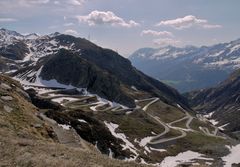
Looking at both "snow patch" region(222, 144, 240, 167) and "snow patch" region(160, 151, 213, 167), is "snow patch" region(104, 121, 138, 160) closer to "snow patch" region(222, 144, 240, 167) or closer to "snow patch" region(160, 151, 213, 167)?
"snow patch" region(160, 151, 213, 167)

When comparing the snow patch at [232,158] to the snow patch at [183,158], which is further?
the snow patch at [232,158]

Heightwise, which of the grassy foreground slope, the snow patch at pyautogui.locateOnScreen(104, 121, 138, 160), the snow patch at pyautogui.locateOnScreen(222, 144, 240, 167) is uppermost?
the grassy foreground slope

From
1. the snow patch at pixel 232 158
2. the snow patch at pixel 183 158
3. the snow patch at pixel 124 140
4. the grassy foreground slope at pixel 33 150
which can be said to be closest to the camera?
the grassy foreground slope at pixel 33 150

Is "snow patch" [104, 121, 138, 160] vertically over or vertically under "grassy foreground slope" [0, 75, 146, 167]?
under

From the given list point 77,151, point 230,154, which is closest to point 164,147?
point 230,154

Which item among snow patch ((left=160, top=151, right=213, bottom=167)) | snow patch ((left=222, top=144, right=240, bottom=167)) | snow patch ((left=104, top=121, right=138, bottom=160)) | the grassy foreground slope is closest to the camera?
the grassy foreground slope

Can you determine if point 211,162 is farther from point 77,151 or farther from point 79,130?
point 77,151

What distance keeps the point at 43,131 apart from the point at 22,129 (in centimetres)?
446

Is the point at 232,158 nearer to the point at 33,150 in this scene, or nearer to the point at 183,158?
the point at 183,158

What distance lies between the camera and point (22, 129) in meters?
46.5

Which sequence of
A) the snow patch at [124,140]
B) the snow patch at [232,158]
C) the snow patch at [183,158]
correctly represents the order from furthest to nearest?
1. the snow patch at [232,158]
2. the snow patch at [183,158]
3. the snow patch at [124,140]

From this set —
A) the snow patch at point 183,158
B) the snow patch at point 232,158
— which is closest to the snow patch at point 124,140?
the snow patch at point 183,158

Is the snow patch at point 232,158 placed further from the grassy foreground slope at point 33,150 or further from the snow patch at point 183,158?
the grassy foreground slope at point 33,150

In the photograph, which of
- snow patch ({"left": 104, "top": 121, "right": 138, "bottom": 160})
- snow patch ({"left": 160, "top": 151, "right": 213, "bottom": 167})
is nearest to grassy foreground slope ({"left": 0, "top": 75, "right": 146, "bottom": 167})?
snow patch ({"left": 104, "top": 121, "right": 138, "bottom": 160})
